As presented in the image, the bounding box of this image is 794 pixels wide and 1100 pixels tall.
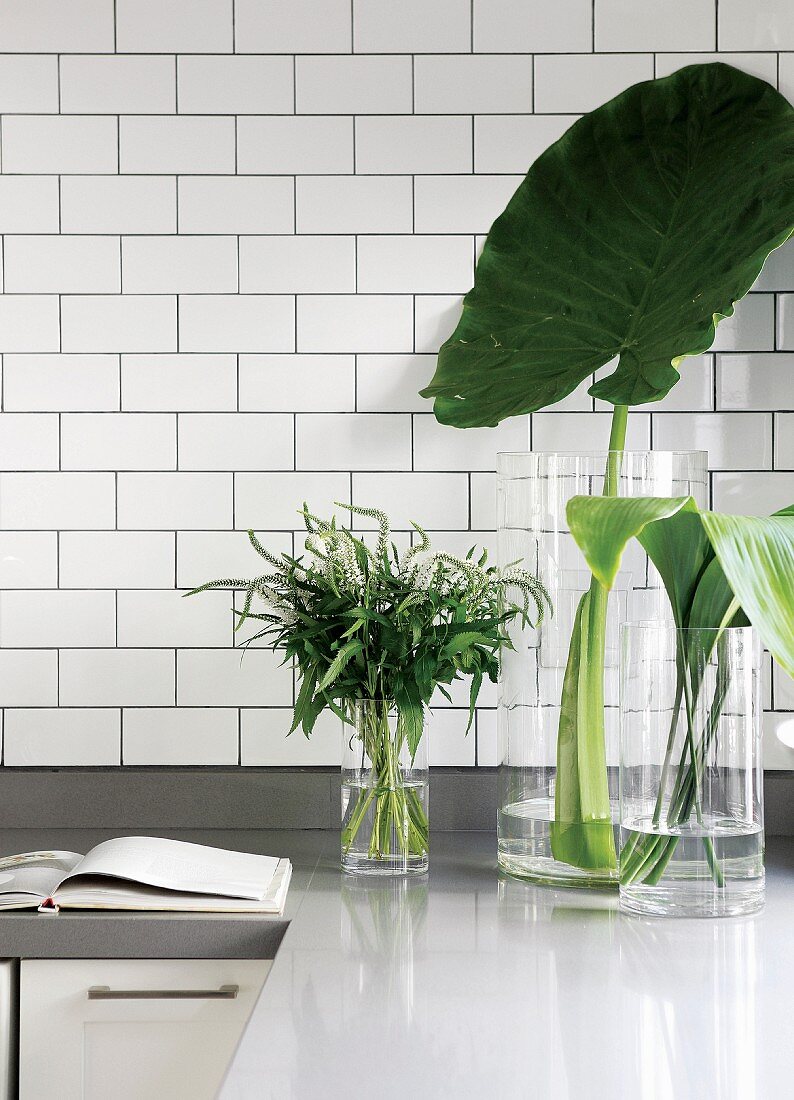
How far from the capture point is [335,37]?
5.23ft

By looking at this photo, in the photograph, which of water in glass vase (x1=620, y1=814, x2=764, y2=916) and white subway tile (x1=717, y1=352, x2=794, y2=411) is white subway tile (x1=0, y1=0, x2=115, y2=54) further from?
water in glass vase (x1=620, y1=814, x2=764, y2=916)

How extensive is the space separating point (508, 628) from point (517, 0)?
0.98 meters

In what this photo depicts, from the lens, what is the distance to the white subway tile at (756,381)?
1.60m

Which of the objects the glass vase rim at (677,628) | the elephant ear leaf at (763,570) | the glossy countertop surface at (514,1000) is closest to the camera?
the glossy countertop surface at (514,1000)

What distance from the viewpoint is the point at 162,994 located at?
117 centimetres

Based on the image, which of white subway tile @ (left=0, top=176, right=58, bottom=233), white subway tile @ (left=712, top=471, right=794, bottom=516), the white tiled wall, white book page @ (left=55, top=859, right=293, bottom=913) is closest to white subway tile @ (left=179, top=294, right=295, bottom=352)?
the white tiled wall

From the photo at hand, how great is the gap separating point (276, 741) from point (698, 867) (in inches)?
27.2

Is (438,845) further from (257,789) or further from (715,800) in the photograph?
(715,800)

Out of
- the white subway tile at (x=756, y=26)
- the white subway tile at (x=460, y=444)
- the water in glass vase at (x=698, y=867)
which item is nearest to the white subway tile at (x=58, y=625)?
the white subway tile at (x=460, y=444)

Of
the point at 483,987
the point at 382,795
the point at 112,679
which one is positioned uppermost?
the point at 112,679

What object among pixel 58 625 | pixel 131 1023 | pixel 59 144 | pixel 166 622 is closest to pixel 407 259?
pixel 59 144

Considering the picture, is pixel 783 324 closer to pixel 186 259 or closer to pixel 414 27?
pixel 414 27

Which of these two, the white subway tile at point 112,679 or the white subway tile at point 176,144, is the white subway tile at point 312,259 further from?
the white subway tile at point 112,679

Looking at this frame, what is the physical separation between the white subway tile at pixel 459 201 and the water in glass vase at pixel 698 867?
3.10ft
